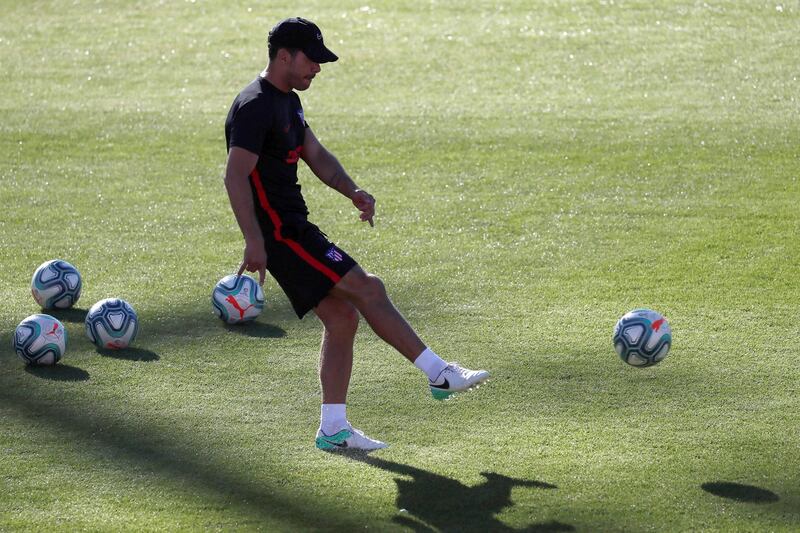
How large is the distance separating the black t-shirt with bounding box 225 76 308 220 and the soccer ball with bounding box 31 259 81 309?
3.05m

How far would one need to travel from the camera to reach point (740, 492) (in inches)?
239

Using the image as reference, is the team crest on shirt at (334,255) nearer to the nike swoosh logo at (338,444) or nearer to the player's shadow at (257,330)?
the nike swoosh logo at (338,444)

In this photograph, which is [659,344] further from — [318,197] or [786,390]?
[318,197]

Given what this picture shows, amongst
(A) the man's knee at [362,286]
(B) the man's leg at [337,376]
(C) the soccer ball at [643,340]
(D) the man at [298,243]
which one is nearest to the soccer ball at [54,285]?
(D) the man at [298,243]

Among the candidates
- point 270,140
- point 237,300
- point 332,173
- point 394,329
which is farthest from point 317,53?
point 237,300

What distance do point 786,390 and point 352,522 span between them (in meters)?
3.13

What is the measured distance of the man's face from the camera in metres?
6.65

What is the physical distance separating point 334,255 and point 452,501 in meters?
1.52

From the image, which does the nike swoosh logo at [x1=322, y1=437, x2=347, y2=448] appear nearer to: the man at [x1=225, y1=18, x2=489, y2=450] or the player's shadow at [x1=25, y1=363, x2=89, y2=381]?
the man at [x1=225, y1=18, x2=489, y2=450]

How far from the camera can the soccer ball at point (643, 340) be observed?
7.39 metres

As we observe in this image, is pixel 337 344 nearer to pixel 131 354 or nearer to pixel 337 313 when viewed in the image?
pixel 337 313

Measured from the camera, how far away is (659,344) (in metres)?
7.38

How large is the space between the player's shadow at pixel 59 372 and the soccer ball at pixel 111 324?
0.32 m

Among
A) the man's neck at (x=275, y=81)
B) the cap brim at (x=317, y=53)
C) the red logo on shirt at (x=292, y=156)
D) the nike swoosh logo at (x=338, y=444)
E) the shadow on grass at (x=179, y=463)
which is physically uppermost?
the cap brim at (x=317, y=53)
